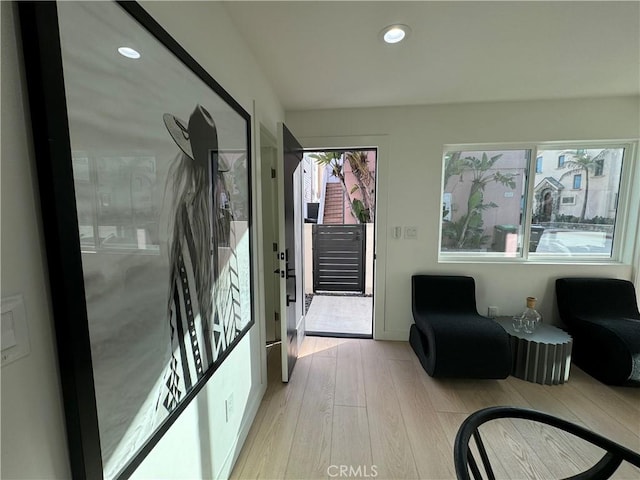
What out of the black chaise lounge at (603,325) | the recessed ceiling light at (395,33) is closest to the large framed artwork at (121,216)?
the recessed ceiling light at (395,33)

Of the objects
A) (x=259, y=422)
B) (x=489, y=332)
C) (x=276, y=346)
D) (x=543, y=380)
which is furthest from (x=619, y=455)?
(x=276, y=346)

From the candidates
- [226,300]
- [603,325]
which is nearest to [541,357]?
[603,325]

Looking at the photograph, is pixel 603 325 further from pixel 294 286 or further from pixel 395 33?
pixel 395 33

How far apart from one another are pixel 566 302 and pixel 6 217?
3.64 m

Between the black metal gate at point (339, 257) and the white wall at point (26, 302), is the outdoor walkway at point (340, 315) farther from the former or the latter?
the white wall at point (26, 302)

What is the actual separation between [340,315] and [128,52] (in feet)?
11.2

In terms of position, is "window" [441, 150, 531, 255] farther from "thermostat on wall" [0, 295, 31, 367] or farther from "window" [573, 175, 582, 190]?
"thermostat on wall" [0, 295, 31, 367]

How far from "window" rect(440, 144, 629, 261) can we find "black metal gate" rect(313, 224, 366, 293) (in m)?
1.85

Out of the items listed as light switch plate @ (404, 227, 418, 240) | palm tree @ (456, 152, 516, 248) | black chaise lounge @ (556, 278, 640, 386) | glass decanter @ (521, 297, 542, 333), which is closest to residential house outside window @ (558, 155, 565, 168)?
palm tree @ (456, 152, 516, 248)

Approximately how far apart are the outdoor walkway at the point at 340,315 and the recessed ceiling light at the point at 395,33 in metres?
2.72

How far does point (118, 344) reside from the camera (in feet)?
2.31

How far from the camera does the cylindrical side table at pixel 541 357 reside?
86.1 inches

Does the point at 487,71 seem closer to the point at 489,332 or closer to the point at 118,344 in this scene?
the point at 489,332

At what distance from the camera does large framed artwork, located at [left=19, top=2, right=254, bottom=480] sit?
1.80 ft
